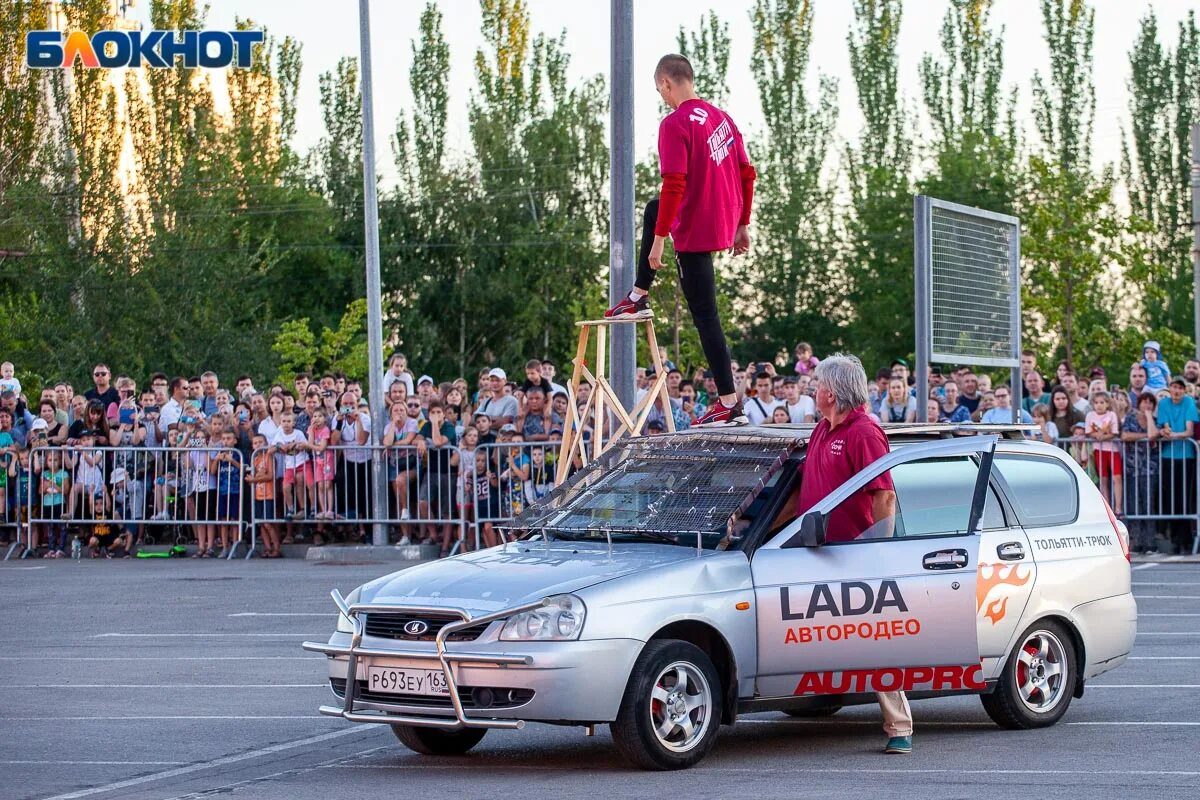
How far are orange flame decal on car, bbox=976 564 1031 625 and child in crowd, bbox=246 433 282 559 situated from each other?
15.1 meters

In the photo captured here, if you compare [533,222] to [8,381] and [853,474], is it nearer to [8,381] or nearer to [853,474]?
[8,381]

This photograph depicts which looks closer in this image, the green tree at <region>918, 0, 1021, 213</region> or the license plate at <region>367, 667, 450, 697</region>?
the license plate at <region>367, 667, 450, 697</region>

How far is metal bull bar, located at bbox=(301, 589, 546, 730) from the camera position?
843cm

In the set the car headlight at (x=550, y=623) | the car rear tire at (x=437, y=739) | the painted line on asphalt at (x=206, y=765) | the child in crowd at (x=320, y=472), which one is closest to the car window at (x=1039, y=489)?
the car headlight at (x=550, y=623)

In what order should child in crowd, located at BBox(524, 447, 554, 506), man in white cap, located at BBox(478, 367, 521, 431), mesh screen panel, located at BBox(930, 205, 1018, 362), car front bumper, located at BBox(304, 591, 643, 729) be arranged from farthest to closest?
man in white cap, located at BBox(478, 367, 521, 431), child in crowd, located at BBox(524, 447, 554, 506), mesh screen panel, located at BBox(930, 205, 1018, 362), car front bumper, located at BBox(304, 591, 643, 729)

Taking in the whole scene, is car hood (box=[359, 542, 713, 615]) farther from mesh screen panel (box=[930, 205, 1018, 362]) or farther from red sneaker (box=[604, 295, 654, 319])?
mesh screen panel (box=[930, 205, 1018, 362])

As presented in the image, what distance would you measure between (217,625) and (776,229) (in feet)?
177

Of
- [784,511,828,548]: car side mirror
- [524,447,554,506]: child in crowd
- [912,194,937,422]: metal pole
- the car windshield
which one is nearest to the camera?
[784,511,828,548]: car side mirror

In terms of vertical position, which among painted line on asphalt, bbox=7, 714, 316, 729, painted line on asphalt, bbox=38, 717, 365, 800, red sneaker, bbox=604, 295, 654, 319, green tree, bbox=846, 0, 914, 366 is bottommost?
painted line on asphalt, bbox=7, 714, 316, 729

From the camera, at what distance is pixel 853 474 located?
9273 mm

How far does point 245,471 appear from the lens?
2369cm

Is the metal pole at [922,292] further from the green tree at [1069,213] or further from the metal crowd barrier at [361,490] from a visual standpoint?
the green tree at [1069,213]

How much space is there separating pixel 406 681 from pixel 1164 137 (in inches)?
2324

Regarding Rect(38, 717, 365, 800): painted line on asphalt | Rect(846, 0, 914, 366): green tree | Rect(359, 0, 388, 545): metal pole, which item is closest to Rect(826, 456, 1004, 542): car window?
Rect(38, 717, 365, 800): painted line on asphalt
